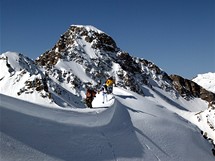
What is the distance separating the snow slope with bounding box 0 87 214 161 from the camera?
1216 centimetres

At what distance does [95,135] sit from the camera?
15984 mm

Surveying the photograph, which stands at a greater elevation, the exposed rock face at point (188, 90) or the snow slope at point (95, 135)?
the exposed rock face at point (188, 90)

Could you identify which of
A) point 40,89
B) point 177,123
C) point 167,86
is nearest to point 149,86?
point 167,86

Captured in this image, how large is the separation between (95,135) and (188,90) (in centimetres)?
13852

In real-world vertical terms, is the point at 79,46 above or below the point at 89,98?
above

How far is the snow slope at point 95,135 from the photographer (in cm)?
1216

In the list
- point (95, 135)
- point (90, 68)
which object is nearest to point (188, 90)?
point (90, 68)

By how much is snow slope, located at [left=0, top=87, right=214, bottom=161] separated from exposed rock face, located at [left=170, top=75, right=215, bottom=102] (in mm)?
122000

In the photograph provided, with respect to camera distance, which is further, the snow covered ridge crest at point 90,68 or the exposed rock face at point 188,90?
the exposed rock face at point 188,90

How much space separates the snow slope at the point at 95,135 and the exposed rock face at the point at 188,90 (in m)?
122

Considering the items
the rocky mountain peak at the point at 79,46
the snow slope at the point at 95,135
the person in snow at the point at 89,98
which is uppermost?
the rocky mountain peak at the point at 79,46

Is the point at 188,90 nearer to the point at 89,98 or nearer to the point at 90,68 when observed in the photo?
the point at 90,68

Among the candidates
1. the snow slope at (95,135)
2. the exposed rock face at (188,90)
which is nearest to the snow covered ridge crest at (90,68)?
the exposed rock face at (188,90)

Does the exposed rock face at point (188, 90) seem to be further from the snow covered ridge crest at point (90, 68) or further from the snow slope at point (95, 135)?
the snow slope at point (95, 135)
